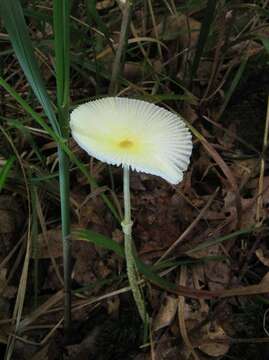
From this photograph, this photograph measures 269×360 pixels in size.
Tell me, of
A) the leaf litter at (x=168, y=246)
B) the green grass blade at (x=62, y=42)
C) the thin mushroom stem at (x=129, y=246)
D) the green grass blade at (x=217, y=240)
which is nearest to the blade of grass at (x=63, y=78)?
the green grass blade at (x=62, y=42)

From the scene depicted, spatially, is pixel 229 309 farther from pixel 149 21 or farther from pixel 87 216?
pixel 149 21

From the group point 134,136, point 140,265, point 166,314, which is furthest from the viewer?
point 166,314

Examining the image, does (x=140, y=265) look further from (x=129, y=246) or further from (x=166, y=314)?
(x=166, y=314)

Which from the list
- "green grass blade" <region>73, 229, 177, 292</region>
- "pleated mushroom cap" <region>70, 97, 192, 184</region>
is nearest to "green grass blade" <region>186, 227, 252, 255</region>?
"green grass blade" <region>73, 229, 177, 292</region>

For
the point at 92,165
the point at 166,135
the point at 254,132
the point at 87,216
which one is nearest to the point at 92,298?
the point at 87,216

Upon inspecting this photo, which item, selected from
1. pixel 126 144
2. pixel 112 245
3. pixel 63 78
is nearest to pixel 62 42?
pixel 63 78

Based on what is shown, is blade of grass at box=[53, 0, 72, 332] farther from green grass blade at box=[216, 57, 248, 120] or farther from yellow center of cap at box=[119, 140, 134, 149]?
green grass blade at box=[216, 57, 248, 120]

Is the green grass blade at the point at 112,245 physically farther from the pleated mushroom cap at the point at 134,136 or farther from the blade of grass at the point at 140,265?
the pleated mushroom cap at the point at 134,136

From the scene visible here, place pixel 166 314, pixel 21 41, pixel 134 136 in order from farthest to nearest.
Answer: pixel 166 314 < pixel 134 136 < pixel 21 41
